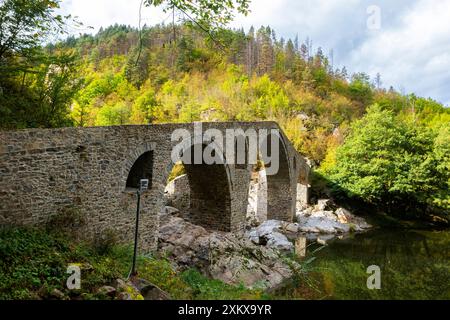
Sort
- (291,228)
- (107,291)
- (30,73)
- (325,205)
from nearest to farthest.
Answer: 1. (107,291)
2. (30,73)
3. (291,228)
4. (325,205)

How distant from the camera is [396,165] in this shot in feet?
76.5

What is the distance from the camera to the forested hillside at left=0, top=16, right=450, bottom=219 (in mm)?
11477

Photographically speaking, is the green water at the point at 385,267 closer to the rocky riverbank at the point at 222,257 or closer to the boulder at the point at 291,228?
the rocky riverbank at the point at 222,257

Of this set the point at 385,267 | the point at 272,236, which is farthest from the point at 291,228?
the point at 385,267

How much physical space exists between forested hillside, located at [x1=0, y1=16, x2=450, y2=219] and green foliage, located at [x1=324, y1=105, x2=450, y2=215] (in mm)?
75

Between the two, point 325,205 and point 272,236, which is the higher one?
point 325,205

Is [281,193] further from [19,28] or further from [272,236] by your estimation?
[19,28]

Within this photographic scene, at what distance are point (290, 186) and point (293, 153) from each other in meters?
2.32

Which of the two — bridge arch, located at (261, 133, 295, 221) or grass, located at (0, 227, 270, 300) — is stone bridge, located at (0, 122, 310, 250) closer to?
grass, located at (0, 227, 270, 300)

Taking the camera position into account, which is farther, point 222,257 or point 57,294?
point 222,257

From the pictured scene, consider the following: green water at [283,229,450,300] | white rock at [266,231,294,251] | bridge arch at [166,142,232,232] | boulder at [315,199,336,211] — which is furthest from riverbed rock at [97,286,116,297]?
boulder at [315,199,336,211]

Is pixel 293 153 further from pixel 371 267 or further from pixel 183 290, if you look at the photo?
pixel 183 290

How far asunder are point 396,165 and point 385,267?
38.4ft

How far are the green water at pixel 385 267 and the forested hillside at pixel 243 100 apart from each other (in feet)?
16.8
